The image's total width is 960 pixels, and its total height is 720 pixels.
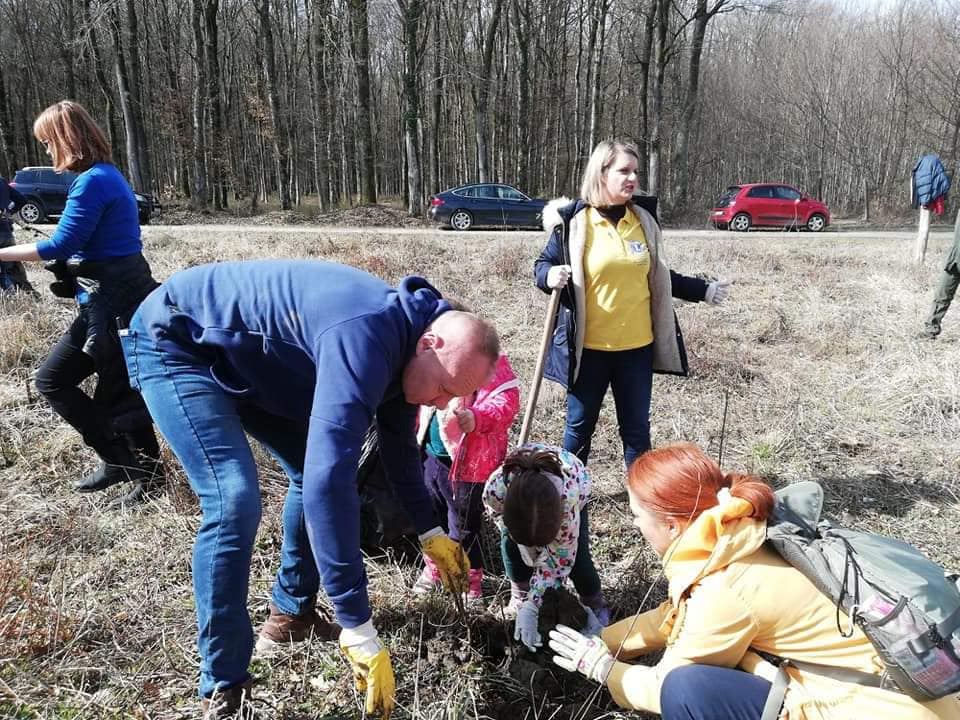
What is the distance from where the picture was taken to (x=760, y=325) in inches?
265

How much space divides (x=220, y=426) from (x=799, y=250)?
1117 cm

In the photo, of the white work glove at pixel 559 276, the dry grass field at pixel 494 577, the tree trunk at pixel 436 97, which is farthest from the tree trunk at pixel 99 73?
the white work glove at pixel 559 276

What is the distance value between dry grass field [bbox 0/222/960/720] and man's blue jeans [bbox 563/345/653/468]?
0.44 m

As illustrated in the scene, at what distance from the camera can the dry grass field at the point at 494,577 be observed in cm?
212

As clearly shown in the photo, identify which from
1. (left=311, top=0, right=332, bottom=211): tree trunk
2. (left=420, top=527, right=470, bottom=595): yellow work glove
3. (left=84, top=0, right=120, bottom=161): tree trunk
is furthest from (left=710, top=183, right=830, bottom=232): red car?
(left=84, top=0, right=120, bottom=161): tree trunk

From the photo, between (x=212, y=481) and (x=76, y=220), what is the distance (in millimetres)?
1796

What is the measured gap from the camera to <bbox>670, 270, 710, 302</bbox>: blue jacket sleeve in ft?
10.6

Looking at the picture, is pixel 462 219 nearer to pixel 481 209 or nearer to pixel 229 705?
pixel 481 209

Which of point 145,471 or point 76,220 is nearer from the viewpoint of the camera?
point 76,220

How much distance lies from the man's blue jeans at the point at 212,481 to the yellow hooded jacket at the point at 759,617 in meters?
1.10

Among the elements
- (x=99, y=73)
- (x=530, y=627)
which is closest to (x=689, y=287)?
(x=530, y=627)

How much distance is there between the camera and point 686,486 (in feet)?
5.65

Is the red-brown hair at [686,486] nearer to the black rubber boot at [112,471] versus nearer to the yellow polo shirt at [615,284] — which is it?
the yellow polo shirt at [615,284]

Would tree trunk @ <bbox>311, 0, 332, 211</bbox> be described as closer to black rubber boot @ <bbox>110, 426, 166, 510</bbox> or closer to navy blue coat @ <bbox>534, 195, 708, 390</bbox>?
black rubber boot @ <bbox>110, 426, 166, 510</bbox>
